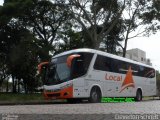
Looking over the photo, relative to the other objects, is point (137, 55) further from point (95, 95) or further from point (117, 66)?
point (95, 95)

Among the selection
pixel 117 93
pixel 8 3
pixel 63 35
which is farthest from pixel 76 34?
pixel 117 93

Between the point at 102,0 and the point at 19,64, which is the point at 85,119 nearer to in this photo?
the point at 102,0

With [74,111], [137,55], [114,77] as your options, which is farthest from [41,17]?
[137,55]

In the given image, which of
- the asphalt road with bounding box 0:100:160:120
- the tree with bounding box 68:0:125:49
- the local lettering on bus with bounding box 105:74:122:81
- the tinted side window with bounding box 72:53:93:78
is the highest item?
the tree with bounding box 68:0:125:49

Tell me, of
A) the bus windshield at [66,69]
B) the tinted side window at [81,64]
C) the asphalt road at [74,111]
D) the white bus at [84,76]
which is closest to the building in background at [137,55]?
the white bus at [84,76]

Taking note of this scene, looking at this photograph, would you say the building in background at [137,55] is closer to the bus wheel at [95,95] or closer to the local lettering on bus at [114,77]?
the local lettering on bus at [114,77]

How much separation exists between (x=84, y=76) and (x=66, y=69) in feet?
3.55

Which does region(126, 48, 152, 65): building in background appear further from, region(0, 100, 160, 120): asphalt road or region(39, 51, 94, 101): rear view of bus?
region(0, 100, 160, 120): asphalt road

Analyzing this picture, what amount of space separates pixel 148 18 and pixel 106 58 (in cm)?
1414

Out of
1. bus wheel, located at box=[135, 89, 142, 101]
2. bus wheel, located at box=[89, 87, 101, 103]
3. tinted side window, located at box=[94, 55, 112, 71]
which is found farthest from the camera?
bus wheel, located at box=[135, 89, 142, 101]

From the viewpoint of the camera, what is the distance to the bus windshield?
65.1ft

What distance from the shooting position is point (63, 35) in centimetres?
4188

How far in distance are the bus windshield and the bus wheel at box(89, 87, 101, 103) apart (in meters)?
1.37

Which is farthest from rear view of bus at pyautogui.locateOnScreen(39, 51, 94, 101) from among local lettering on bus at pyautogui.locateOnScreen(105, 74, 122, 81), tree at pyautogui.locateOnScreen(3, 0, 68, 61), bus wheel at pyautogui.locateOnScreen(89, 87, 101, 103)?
tree at pyautogui.locateOnScreen(3, 0, 68, 61)
